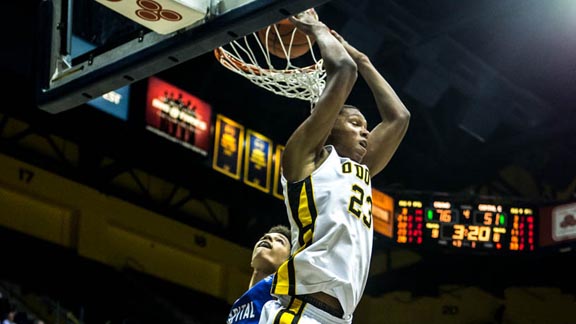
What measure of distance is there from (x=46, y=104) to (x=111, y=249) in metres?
10.2

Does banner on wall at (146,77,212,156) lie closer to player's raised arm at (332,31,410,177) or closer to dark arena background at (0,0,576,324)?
dark arena background at (0,0,576,324)

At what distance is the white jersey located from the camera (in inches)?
179

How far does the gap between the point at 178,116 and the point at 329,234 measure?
9605 millimetres

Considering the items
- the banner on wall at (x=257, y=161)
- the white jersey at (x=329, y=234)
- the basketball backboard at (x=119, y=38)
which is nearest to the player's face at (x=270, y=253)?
the basketball backboard at (x=119, y=38)

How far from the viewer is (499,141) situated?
52.8 ft

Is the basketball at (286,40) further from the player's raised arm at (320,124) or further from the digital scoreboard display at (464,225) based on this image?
the digital scoreboard display at (464,225)

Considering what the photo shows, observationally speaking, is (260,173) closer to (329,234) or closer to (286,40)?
(286,40)

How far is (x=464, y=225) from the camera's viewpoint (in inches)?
589

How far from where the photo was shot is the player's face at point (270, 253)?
6.73 m

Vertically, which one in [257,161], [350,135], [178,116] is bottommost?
[257,161]

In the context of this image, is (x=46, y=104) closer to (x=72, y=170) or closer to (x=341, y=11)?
(x=341, y=11)

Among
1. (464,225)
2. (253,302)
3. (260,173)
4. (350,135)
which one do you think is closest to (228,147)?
(260,173)

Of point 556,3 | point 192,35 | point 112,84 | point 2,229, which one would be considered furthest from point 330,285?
point 2,229

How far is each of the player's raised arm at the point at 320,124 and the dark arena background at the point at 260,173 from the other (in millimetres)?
7559
